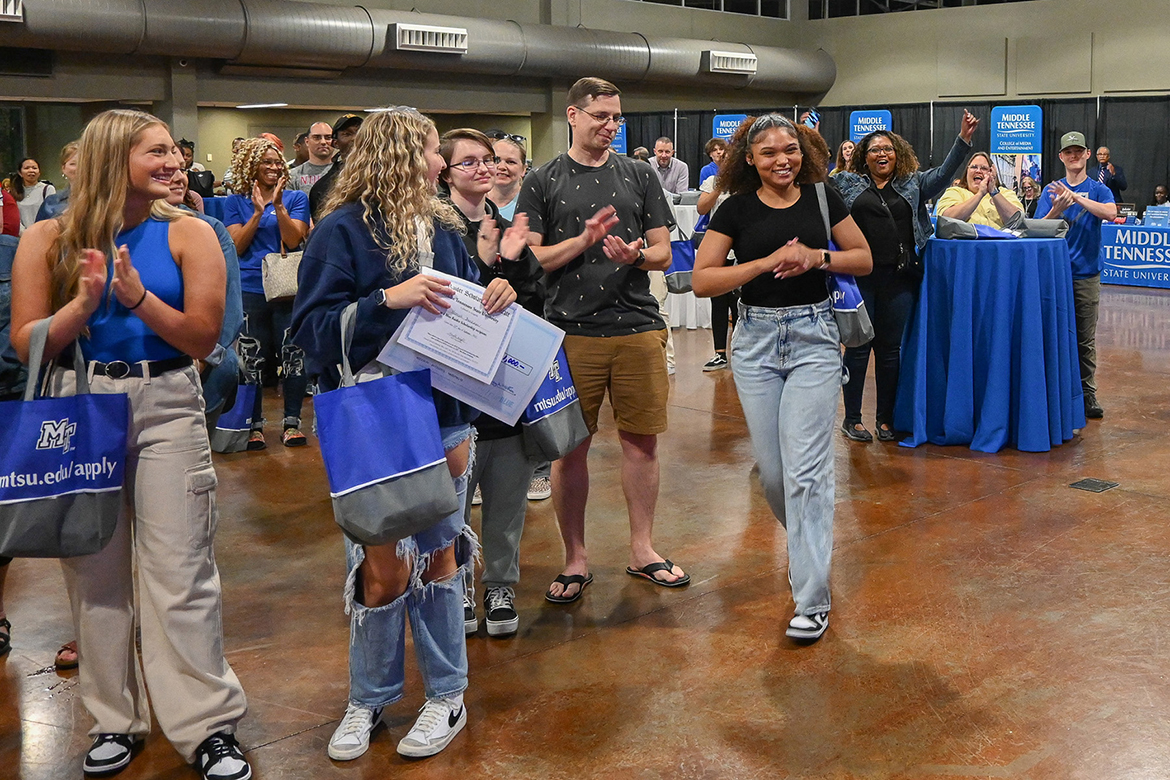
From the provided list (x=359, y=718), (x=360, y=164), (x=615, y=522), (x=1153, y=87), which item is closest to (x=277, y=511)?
(x=615, y=522)

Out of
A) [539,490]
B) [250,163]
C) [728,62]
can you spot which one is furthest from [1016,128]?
[539,490]

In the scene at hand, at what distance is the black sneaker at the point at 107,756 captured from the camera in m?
2.69

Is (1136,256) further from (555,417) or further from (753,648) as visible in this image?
(555,417)

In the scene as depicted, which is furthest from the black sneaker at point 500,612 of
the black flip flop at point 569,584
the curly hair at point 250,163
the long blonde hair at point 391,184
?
the curly hair at point 250,163

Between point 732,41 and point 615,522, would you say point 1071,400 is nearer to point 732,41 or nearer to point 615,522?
point 615,522

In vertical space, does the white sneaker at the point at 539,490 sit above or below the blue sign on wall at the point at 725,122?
below

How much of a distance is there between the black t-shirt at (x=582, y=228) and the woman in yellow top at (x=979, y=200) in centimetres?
292

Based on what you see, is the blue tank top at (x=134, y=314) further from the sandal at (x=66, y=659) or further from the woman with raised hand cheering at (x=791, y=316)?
the woman with raised hand cheering at (x=791, y=316)

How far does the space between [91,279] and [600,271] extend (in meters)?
1.70

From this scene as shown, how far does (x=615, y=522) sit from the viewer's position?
4.68 metres

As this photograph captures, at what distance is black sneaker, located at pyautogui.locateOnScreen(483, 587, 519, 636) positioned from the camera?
11.5ft

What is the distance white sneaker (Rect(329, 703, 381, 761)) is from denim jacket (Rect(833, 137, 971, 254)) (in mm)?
3779

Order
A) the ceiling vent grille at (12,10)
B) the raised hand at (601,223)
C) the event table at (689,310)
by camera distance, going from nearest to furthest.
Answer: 1. the raised hand at (601,223)
2. the event table at (689,310)
3. the ceiling vent grille at (12,10)

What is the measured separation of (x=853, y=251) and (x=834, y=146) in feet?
48.6
